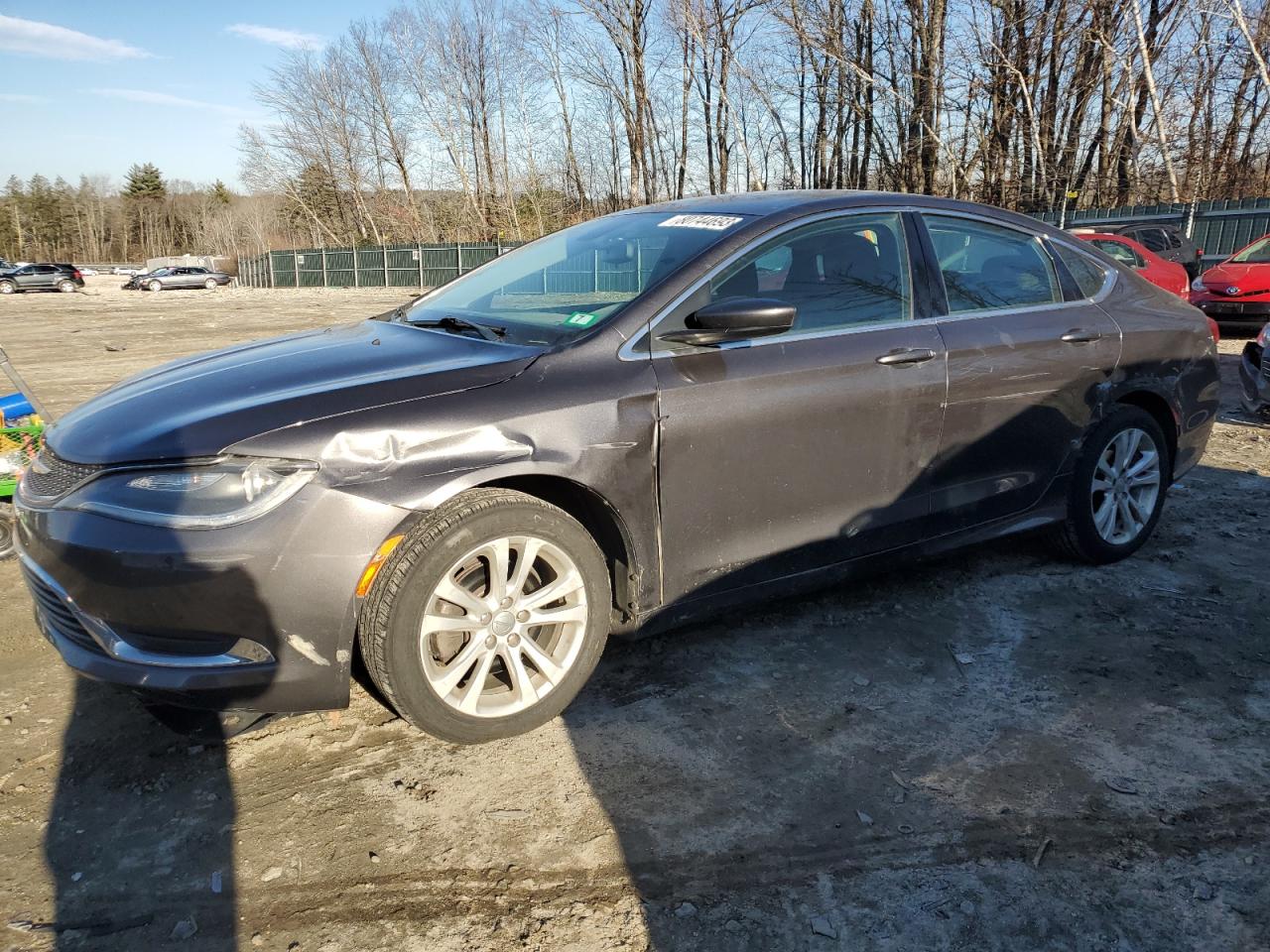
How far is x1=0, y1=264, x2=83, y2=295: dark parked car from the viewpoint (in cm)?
4312

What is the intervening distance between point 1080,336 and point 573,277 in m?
2.21

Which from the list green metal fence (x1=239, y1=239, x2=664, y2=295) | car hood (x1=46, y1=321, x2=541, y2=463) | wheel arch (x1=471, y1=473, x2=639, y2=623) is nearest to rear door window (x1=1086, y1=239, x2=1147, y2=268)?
green metal fence (x1=239, y1=239, x2=664, y2=295)

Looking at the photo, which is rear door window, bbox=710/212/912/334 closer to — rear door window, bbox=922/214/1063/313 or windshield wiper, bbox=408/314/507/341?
rear door window, bbox=922/214/1063/313

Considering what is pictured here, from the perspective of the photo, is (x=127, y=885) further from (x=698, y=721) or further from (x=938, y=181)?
(x=938, y=181)

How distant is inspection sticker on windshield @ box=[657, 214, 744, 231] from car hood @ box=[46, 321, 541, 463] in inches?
36.0

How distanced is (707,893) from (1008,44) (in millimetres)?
30399

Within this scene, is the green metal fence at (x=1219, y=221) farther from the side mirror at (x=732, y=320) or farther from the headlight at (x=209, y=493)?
the headlight at (x=209, y=493)

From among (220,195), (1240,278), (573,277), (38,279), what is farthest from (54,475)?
(220,195)

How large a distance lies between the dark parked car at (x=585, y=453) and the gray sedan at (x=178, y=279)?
5164 centimetres

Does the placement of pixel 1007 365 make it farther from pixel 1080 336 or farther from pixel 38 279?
pixel 38 279

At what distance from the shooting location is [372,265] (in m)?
43.0

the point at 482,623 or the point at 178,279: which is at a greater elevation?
the point at 178,279

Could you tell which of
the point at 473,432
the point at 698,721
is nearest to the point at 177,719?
the point at 473,432

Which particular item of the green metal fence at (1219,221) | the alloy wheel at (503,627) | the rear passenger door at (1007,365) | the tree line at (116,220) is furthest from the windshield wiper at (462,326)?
the tree line at (116,220)
